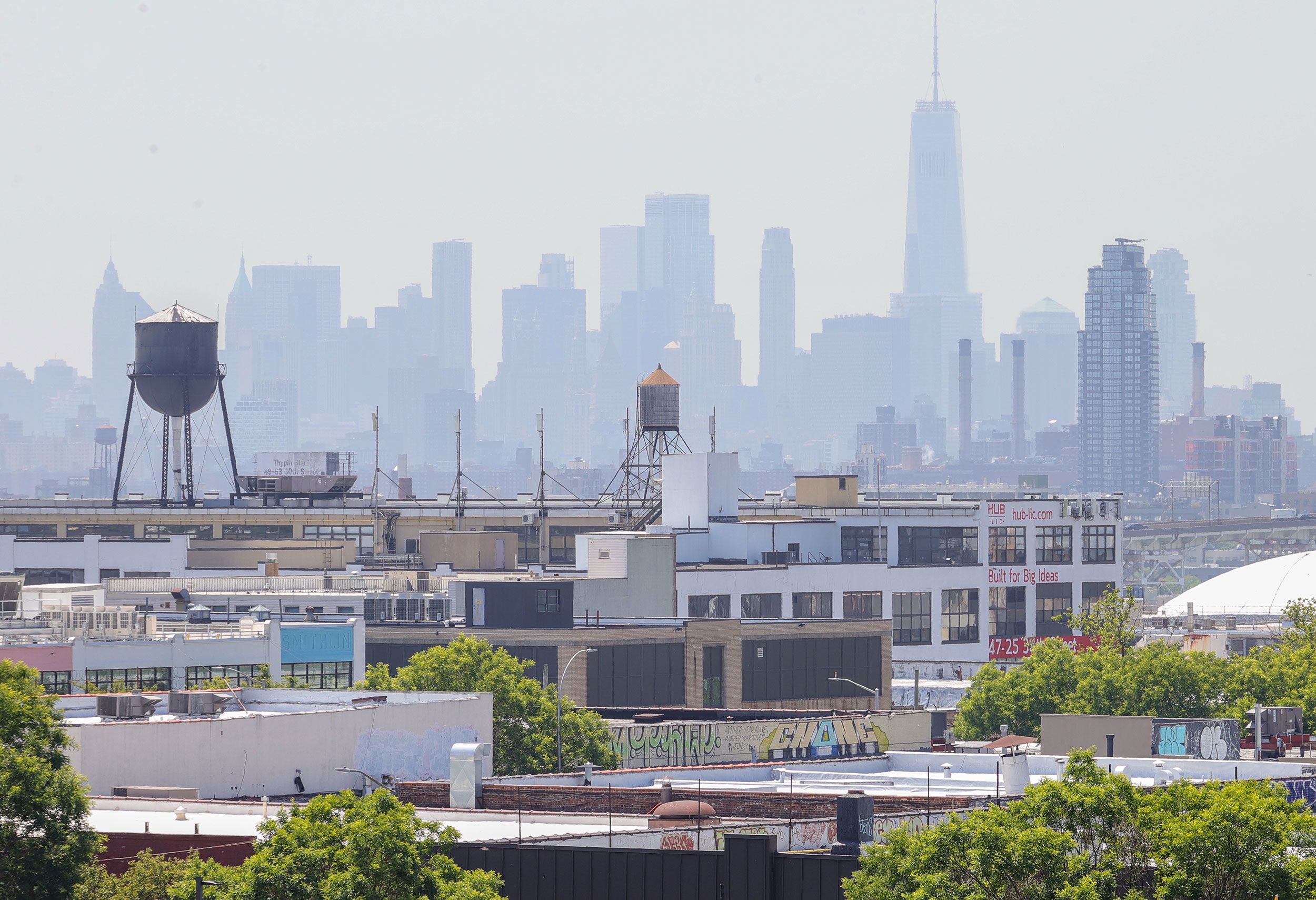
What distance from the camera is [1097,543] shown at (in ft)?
577

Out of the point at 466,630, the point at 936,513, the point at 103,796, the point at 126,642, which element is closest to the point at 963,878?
the point at 103,796

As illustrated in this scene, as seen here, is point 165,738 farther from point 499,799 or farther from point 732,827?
point 732,827

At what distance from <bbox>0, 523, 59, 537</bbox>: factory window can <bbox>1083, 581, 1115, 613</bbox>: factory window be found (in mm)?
67877

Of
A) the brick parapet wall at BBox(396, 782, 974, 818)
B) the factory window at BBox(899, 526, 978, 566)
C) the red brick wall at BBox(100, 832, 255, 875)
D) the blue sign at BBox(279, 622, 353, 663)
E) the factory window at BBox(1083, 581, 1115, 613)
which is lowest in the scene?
the red brick wall at BBox(100, 832, 255, 875)

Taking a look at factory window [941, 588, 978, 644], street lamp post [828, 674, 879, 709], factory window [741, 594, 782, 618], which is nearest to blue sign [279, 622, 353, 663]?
street lamp post [828, 674, 879, 709]

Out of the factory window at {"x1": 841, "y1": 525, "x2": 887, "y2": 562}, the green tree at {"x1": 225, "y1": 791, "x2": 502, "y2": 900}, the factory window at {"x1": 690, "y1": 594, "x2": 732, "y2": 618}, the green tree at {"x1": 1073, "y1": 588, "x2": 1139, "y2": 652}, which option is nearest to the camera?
the green tree at {"x1": 225, "y1": 791, "x2": 502, "y2": 900}

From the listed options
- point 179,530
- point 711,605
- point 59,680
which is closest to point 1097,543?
point 711,605

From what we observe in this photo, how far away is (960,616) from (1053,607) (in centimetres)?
1006

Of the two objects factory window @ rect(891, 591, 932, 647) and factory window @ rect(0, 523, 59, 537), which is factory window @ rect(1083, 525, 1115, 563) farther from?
factory window @ rect(0, 523, 59, 537)

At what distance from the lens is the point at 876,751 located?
3307 inches

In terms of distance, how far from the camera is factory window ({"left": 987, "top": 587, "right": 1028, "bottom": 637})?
168m

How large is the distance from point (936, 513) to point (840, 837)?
124 metres

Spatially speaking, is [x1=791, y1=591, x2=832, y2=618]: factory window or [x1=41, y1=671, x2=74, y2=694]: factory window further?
[x1=791, y1=591, x2=832, y2=618]: factory window

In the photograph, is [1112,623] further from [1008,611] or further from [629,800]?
[629,800]
